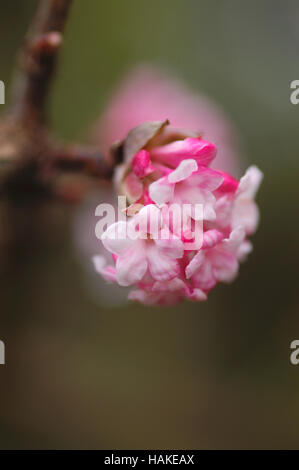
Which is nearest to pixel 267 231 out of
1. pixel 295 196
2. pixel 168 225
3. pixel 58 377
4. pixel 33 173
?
pixel 295 196

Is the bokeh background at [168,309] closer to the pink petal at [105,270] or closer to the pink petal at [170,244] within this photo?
the pink petal at [105,270]

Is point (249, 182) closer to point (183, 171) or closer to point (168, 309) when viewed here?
point (183, 171)

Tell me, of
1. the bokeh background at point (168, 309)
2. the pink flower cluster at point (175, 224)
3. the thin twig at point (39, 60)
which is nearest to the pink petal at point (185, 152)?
the pink flower cluster at point (175, 224)

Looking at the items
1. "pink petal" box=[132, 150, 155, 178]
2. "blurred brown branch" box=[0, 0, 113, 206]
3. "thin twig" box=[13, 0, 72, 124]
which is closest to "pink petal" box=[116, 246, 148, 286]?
"pink petal" box=[132, 150, 155, 178]
